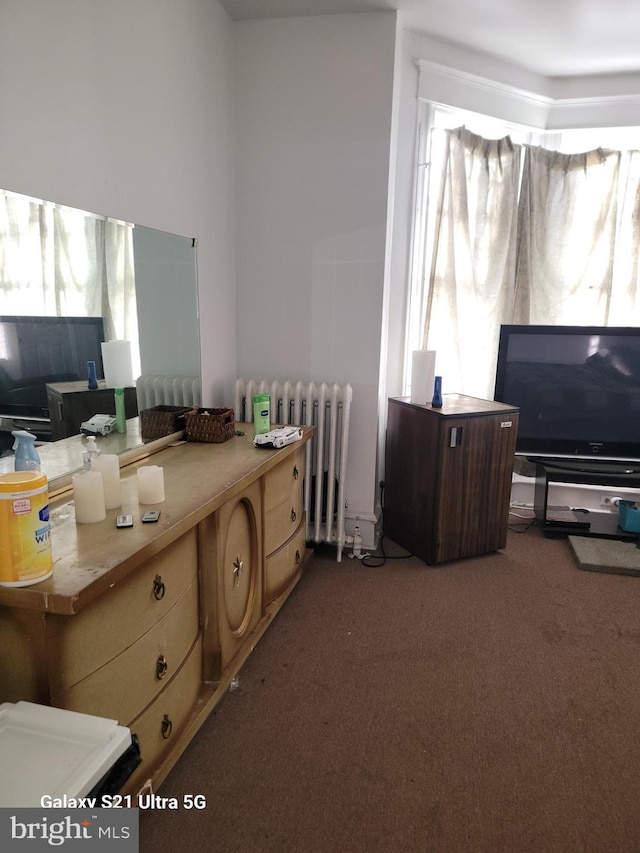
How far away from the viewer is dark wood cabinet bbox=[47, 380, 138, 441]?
1497 mm

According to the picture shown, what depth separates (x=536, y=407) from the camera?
10.1 ft

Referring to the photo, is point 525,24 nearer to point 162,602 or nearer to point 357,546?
point 357,546

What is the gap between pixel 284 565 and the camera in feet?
7.56

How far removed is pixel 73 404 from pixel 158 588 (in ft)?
1.99

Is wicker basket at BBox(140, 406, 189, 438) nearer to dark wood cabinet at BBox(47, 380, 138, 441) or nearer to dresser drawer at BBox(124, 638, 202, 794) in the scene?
dark wood cabinet at BBox(47, 380, 138, 441)

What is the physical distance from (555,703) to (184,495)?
4.62ft

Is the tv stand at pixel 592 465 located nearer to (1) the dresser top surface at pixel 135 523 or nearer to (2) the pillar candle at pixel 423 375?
(2) the pillar candle at pixel 423 375

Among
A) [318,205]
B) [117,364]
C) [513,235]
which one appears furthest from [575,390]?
[117,364]

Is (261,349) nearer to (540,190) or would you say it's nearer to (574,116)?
(540,190)

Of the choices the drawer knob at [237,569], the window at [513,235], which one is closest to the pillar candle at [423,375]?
the window at [513,235]

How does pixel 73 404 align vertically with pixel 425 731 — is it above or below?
above

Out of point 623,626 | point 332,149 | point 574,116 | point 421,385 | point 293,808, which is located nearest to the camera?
point 293,808

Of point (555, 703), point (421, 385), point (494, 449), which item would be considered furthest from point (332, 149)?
point (555, 703)

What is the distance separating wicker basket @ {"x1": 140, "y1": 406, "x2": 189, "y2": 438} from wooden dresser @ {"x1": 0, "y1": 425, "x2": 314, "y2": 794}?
83 millimetres
